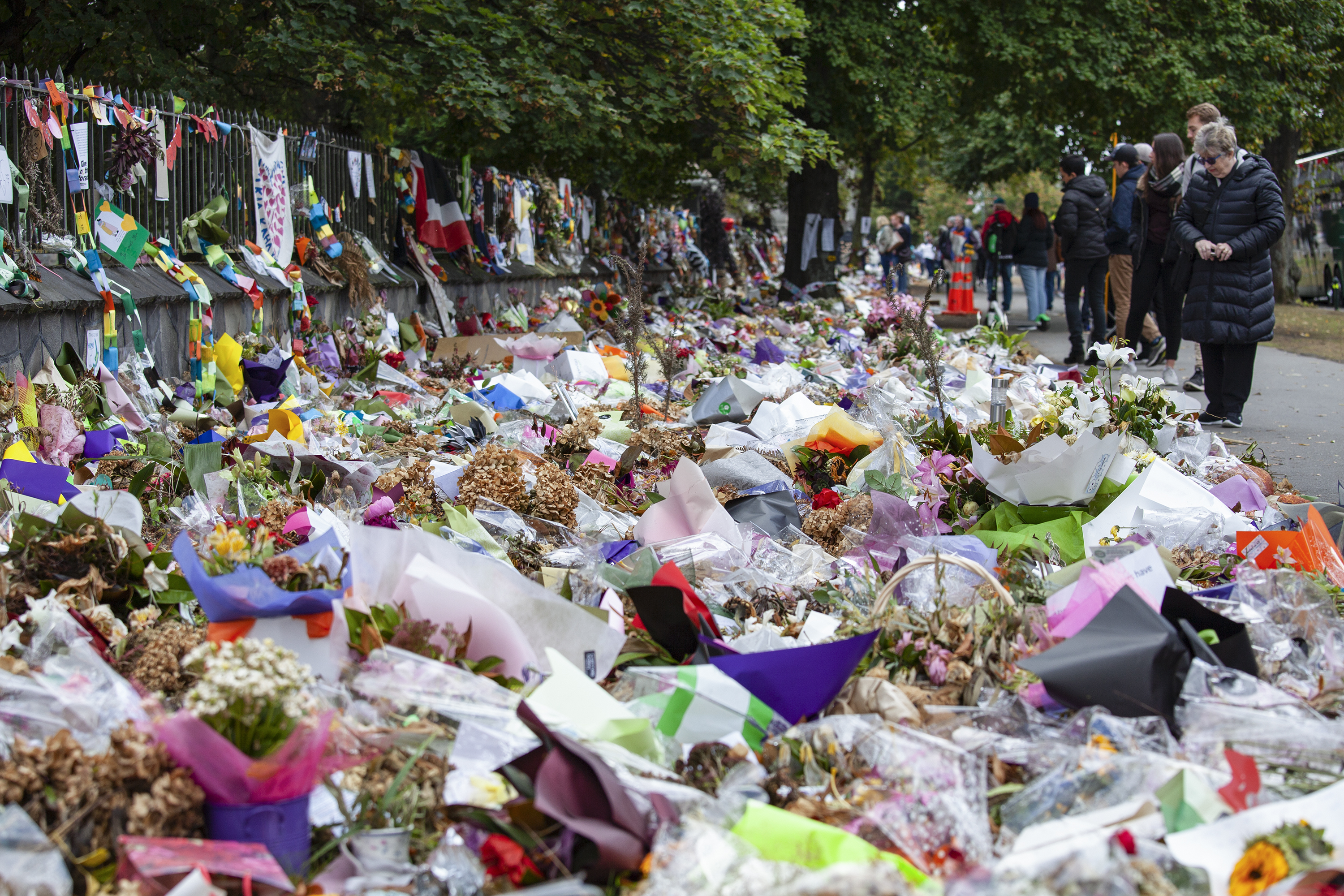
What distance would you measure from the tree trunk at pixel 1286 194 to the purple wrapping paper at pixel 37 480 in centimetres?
1819

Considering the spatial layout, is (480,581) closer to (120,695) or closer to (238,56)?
(120,695)

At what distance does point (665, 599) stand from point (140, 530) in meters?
1.54

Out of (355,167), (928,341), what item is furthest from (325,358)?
(928,341)

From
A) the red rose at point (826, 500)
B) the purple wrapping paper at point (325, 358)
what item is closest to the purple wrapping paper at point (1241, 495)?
the red rose at point (826, 500)

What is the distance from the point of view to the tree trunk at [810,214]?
1769cm

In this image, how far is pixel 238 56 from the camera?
993cm

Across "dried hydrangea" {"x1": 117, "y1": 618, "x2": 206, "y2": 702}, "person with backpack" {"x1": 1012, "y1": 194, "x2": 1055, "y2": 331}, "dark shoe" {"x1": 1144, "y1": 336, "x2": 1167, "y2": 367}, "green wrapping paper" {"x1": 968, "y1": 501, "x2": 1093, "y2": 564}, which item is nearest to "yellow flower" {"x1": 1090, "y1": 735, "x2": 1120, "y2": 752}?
"green wrapping paper" {"x1": 968, "y1": 501, "x2": 1093, "y2": 564}

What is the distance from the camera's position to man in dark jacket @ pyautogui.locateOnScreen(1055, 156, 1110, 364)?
10133mm

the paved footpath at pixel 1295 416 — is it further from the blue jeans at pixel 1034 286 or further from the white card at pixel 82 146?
the white card at pixel 82 146

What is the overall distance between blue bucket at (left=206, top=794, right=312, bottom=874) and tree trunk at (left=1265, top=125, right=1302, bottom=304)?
1883cm

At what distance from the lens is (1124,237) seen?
964 cm

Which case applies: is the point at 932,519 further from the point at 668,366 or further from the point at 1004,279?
the point at 1004,279

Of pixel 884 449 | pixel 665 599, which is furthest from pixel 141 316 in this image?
pixel 665 599

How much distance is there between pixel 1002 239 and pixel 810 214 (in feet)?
9.74
